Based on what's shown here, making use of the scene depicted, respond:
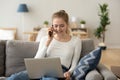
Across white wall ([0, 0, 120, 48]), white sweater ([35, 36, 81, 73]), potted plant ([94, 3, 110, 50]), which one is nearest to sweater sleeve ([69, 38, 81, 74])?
white sweater ([35, 36, 81, 73])

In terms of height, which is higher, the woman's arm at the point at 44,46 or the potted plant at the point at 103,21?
the potted plant at the point at 103,21

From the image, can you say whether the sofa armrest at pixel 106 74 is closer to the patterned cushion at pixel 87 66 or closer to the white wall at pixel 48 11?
the patterned cushion at pixel 87 66

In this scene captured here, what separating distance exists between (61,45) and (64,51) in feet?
0.24

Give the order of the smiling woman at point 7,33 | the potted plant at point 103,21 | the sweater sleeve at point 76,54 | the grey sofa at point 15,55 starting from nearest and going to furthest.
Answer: the sweater sleeve at point 76,54 → the grey sofa at point 15,55 → the potted plant at point 103,21 → the smiling woman at point 7,33

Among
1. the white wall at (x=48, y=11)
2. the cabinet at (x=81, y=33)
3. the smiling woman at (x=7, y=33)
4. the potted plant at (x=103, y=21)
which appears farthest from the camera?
the white wall at (x=48, y=11)

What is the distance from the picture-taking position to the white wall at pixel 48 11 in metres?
6.85

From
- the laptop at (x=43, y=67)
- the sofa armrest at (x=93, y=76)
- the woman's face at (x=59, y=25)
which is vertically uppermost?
the woman's face at (x=59, y=25)

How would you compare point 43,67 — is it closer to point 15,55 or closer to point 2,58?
point 15,55

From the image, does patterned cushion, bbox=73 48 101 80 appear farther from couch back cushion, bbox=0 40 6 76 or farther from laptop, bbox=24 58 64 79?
couch back cushion, bbox=0 40 6 76

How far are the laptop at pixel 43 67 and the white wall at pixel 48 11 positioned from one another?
494 cm

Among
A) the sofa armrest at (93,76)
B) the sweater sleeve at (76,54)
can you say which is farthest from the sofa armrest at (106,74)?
the sweater sleeve at (76,54)

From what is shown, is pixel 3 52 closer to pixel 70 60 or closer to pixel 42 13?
pixel 70 60

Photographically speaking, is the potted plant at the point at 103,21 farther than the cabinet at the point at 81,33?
Yes

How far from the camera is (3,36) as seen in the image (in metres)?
6.63
